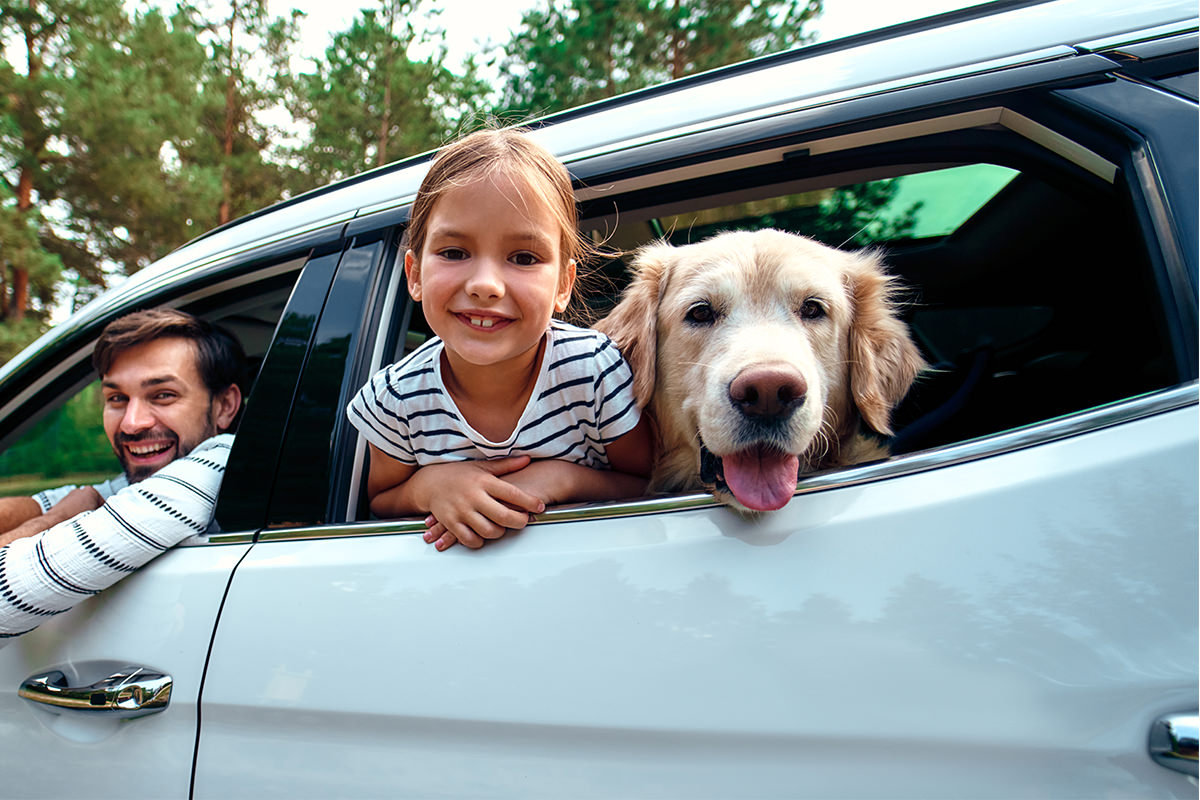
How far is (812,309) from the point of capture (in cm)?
171

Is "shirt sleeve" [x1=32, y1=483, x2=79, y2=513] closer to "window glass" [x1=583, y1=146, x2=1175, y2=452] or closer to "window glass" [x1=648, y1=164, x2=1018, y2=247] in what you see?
"window glass" [x1=583, y1=146, x2=1175, y2=452]

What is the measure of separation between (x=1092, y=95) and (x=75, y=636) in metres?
2.30

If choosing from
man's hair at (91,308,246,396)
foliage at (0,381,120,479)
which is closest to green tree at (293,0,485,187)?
foliage at (0,381,120,479)

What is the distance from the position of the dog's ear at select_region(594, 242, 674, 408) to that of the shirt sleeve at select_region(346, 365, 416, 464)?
574 millimetres

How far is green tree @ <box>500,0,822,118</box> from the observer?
1382cm

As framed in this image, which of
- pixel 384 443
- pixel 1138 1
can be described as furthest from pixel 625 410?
pixel 1138 1

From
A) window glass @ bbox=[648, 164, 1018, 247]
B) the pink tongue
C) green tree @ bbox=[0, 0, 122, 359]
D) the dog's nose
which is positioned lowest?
the pink tongue

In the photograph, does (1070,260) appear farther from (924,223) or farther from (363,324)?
(363,324)

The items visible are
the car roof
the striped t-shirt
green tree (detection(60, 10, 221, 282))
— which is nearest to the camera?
the car roof

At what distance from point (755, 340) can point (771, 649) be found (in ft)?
2.23

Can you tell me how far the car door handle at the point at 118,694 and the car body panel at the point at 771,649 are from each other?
0.13m

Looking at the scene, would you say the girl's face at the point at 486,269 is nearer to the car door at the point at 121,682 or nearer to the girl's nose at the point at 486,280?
the girl's nose at the point at 486,280

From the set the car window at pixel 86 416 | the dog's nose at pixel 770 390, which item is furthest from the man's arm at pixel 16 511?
the dog's nose at pixel 770 390

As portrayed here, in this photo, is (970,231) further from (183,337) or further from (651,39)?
(651,39)
